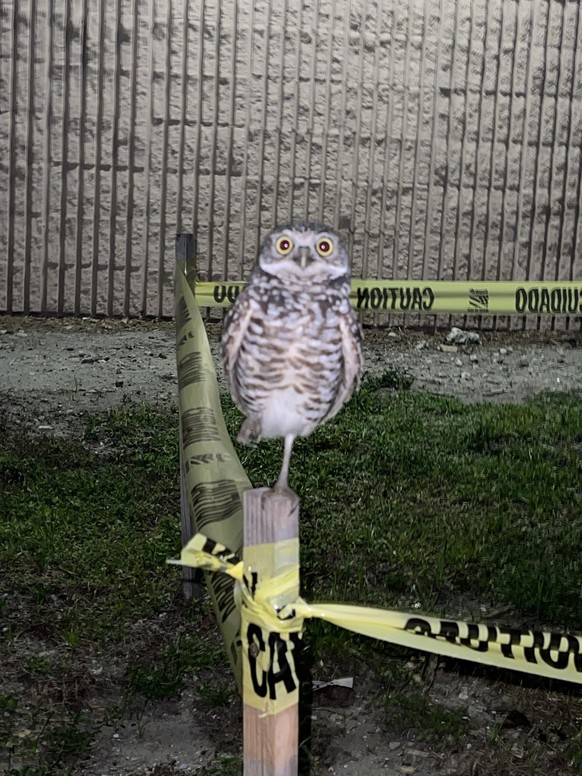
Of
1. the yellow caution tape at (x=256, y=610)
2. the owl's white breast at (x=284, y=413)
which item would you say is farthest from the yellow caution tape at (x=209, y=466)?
the owl's white breast at (x=284, y=413)

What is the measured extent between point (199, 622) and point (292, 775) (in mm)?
2217

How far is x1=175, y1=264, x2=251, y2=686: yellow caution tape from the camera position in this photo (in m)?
2.74


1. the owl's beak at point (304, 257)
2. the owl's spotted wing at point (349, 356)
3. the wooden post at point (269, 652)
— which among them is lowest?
the wooden post at point (269, 652)

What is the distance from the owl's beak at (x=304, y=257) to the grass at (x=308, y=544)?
82.4 inches

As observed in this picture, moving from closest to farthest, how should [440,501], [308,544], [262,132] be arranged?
[308,544] → [440,501] → [262,132]

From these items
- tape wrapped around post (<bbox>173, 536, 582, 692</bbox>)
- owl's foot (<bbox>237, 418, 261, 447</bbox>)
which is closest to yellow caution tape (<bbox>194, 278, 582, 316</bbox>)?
owl's foot (<bbox>237, 418, 261, 447</bbox>)

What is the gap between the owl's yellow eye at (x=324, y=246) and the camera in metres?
1.93

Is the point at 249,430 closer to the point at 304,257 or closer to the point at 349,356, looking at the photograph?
the point at 349,356

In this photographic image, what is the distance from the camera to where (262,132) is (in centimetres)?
952

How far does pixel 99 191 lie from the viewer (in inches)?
372

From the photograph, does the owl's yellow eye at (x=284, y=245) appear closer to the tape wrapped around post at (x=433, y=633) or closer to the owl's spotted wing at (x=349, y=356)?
the owl's spotted wing at (x=349, y=356)

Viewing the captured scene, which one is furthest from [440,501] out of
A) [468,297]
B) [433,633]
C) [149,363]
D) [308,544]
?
[433,633]

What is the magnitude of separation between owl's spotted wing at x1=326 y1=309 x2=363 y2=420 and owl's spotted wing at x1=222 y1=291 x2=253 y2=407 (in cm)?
18

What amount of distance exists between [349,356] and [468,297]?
3291mm
